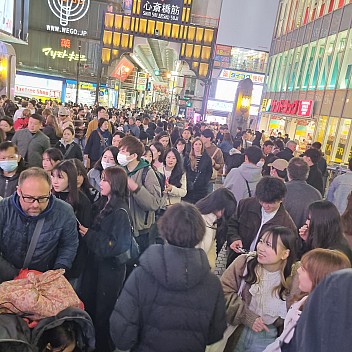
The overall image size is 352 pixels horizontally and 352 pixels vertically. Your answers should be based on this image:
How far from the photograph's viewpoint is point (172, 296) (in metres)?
2.23

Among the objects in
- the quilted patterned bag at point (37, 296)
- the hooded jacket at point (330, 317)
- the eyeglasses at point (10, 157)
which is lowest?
the quilted patterned bag at point (37, 296)

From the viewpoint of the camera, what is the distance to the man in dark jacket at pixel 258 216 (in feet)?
12.7

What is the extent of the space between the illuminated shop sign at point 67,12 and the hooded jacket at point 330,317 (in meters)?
40.3

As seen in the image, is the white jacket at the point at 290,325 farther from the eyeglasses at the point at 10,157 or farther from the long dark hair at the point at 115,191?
the eyeglasses at the point at 10,157

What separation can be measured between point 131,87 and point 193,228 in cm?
4933

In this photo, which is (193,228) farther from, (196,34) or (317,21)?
(196,34)

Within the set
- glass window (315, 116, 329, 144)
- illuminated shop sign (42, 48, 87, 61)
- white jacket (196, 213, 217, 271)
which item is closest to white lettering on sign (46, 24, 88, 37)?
illuminated shop sign (42, 48, 87, 61)

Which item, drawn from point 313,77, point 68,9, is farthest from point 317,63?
point 68,9

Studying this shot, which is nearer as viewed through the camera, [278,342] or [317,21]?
[278,342]

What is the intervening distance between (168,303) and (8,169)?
2612 millimetres

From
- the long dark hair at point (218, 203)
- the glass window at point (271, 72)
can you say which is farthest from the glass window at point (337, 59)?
the long dark hair at point (218, 203)

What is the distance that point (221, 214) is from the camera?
382 centimetres

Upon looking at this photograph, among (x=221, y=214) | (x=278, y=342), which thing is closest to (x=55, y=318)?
(x=278, y=342)

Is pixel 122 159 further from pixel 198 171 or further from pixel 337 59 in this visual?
pixel 337 59
